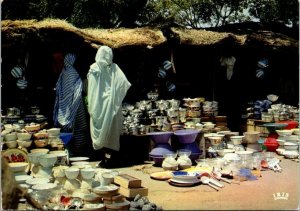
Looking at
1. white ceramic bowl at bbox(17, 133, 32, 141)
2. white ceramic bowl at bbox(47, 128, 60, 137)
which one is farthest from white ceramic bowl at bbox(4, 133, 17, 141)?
white ceramic bowl at bbox(47, 128, 60, 137)

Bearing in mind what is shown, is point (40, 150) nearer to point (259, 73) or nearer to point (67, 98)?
point (67, 98)

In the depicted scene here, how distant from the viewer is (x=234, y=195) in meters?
6.17

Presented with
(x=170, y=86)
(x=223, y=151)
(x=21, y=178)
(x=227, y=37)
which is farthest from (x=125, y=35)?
(x=21, y=178)

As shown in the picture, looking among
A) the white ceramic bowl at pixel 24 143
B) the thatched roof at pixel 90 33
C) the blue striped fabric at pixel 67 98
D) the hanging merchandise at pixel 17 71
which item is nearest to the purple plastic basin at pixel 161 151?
the blue striped fabric at pixel 67 98

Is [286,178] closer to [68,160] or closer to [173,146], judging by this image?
[173,146]

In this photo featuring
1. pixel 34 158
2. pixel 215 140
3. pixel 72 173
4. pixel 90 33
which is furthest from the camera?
pixel 90 33

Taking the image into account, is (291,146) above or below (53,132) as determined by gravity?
below

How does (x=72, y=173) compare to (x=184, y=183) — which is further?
(x=184, y=183)

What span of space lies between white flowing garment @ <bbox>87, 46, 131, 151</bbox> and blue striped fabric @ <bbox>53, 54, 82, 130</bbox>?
0.51 m

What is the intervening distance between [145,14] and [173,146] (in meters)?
10.8

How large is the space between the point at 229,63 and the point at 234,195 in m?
5.74

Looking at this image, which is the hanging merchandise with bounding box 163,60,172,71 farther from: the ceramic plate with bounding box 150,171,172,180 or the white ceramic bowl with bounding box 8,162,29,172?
the white ceramic bowl with bounding box 8,162,29,172

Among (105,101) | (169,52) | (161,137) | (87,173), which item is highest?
(169,52)

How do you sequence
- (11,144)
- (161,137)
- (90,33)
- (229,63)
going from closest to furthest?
1. (11,144)
2. (161,137)
3. (90,33)
4. (229,63)
